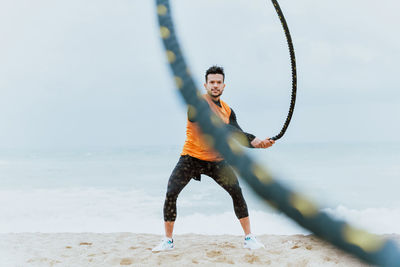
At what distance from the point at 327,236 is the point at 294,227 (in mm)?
63

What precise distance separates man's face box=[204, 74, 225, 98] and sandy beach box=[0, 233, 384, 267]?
4.46 feet

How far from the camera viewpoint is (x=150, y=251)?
12.0 ft

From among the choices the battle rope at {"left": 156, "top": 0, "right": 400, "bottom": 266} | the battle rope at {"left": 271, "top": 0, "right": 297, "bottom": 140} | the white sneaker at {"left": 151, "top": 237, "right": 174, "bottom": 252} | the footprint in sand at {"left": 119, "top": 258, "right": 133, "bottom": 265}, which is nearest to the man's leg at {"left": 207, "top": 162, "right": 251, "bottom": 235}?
the white sneaker at {"left": 151, "top": 237, "right": 174, "bottom": 252}

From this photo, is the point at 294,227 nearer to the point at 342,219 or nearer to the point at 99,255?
the point at 342,219

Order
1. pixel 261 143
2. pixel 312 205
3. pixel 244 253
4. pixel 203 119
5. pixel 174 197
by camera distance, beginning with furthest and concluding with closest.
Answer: pixel 244 253 → pixel 174 197 → pixel 261 143 → pixel 203 119 → pixel 312 205

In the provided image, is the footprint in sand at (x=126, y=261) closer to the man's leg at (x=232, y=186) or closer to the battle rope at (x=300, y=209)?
Result: the man's leg at (x=232, y=186)

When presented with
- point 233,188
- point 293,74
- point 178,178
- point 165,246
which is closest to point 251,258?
point 233,188

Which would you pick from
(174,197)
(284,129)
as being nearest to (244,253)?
(174,197)

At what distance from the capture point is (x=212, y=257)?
3.44m

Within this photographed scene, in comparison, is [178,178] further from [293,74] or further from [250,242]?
[293,74]

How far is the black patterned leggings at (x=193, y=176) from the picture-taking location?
324cm

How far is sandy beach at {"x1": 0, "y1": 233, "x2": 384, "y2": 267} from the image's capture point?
11.0ft

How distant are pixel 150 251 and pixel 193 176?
86 cm

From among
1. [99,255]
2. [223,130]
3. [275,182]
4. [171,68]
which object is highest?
[171,68]
